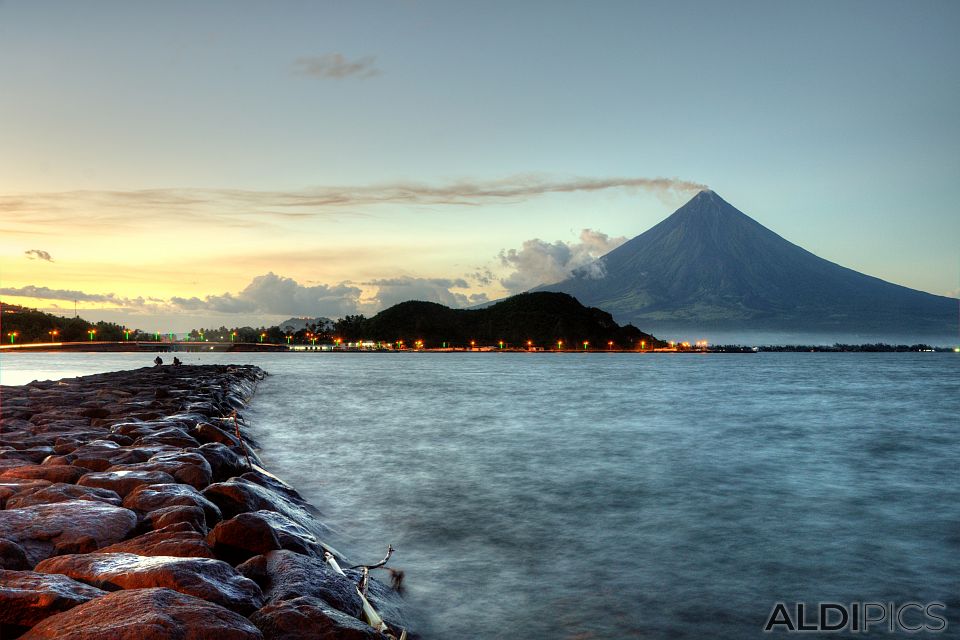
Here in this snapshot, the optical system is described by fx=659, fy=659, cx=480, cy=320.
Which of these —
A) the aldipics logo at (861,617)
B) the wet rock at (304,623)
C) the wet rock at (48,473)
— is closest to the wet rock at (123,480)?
the wet rock at (48,473)

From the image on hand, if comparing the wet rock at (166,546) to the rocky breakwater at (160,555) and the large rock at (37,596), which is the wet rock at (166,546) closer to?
the rocky breakwater at (160,555)

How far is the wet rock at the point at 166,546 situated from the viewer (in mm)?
5211

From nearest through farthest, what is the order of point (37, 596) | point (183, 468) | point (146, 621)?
point (146, 621)
point (37, 596)
point (183, 468)

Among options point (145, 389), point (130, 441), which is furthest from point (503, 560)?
point (145, 389)

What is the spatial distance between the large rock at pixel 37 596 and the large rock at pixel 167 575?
0.22 m

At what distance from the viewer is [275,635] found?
404 centimetres

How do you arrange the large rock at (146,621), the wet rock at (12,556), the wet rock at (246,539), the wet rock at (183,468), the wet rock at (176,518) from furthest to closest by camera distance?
1. the wet rock at (183,468)
2. the wet rock at (176,518)
3. the wet rock at (246,539)
4. the wet rock at (12,556)
5. the large rock at (146,621)

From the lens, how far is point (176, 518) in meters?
6.14

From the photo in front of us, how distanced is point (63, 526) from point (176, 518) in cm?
90

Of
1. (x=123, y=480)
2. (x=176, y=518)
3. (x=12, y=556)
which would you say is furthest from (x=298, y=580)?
(x=123, y=480)

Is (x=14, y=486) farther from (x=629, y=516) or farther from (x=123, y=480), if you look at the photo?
(x=629, y=516)

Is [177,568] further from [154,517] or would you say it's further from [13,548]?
[154,517]

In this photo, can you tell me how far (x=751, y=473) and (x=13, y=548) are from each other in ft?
48.3

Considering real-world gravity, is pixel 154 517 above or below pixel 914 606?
above
